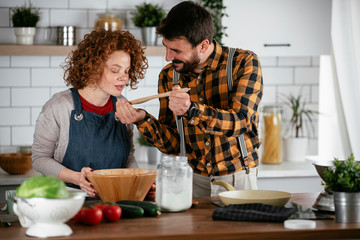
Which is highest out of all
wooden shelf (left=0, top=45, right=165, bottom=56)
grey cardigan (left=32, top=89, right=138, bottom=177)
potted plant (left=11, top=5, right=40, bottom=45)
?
potted plant (left=11, top=5, right=40, bottom=45)

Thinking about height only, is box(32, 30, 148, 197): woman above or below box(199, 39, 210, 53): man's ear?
below

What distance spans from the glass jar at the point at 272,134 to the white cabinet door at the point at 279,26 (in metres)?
0.46

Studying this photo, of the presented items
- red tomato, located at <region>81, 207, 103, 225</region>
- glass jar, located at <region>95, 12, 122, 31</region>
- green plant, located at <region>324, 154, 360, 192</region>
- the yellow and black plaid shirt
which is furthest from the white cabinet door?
red tomato, located at <region>81, 207, 103, 225</region>

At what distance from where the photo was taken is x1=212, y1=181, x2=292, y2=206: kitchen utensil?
2152 millimetres

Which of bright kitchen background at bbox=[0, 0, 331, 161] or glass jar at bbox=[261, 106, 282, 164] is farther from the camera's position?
glass jar at bbox=[261, 106, 282, 164]

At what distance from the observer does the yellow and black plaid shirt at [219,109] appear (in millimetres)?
2553

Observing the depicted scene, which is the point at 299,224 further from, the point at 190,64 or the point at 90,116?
the point at 90,116

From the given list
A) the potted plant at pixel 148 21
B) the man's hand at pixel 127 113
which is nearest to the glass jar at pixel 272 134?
the potted plant at pixel 148 21

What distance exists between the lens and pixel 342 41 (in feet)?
14.0

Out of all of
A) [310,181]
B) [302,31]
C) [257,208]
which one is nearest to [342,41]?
[302,31]

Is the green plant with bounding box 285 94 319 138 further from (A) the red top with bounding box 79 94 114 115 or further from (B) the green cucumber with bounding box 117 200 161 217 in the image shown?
(B) the green cucumber with bounding box 117 200 161 217

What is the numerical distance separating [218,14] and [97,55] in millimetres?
1709

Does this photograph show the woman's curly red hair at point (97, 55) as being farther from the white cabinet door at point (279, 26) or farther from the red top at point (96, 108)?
the white cabinet door at point (279, 26)

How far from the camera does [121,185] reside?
87.4 inches
